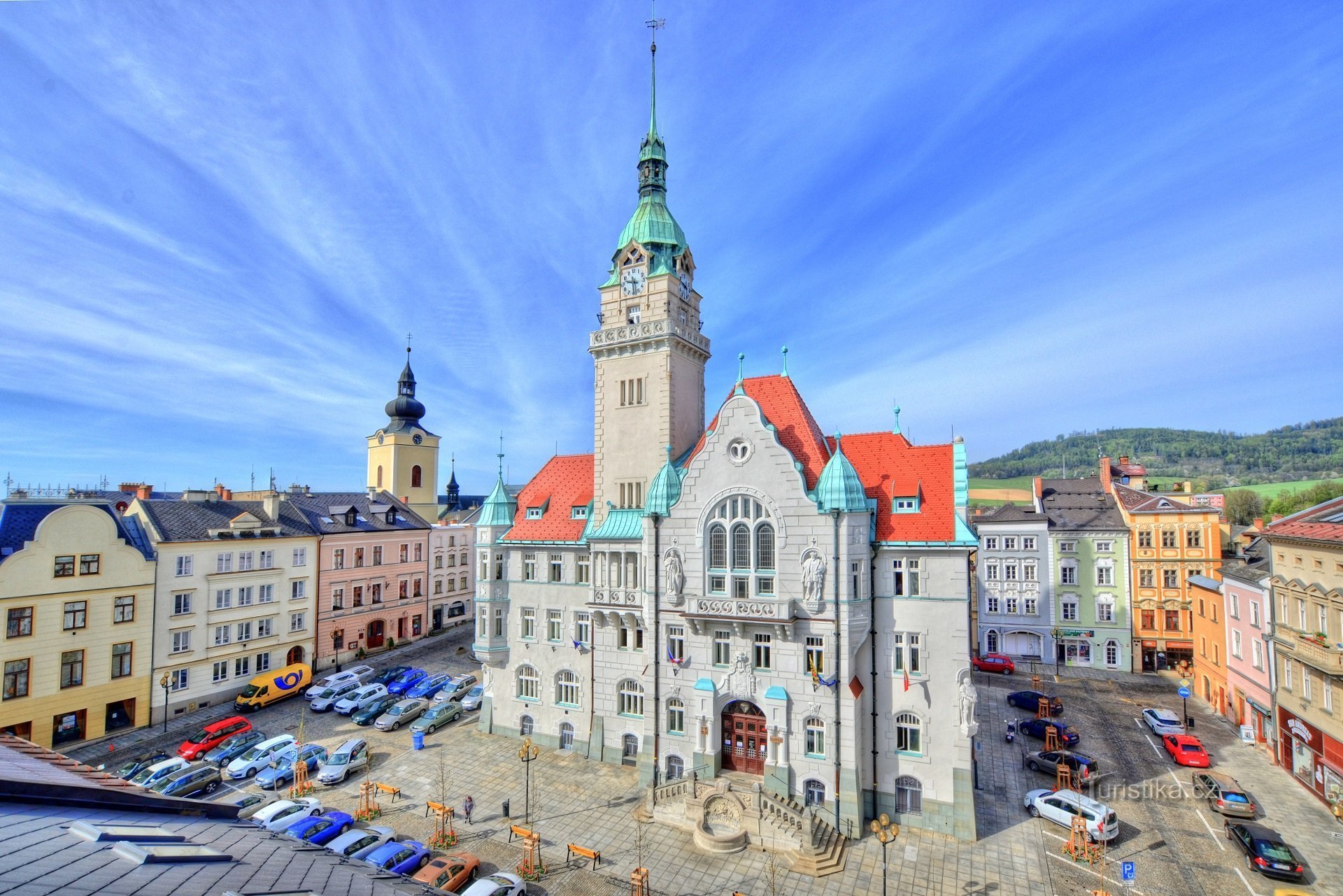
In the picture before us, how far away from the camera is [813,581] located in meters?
30.2

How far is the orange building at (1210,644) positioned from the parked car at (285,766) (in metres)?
62.2

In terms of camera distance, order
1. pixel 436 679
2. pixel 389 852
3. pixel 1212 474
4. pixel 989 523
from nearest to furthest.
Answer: pixel 389 852, pixel 436 679, pixel 989 523, pixel 1212 474

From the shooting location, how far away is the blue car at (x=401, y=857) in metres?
Answer: 25.4

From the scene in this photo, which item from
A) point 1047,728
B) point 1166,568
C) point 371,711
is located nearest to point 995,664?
point 1166,568

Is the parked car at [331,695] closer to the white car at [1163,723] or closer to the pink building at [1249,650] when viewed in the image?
the white car at [1163,723]

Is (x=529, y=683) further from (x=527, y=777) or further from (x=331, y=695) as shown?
(x=331, y=695)

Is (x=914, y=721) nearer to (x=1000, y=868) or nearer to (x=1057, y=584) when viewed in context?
(x=1000, y=868)

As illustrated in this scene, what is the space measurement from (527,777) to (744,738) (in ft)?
39.2

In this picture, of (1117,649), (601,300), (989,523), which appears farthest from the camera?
(989,523)

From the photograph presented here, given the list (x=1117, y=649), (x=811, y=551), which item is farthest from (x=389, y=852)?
(x=1117, y=649)

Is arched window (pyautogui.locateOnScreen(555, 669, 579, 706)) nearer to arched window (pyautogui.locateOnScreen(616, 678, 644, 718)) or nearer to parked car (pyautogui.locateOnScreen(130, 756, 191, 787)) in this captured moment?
arched window (pyautogui.locateOnScreen(616, 678, 644, 718))

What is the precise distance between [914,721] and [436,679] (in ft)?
122

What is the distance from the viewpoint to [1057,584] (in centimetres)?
5800

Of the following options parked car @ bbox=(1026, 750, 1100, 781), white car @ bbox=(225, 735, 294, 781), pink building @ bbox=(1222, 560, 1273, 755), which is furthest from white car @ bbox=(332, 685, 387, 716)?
pink building @ bbox=(1222, 560, 1273, 755)
